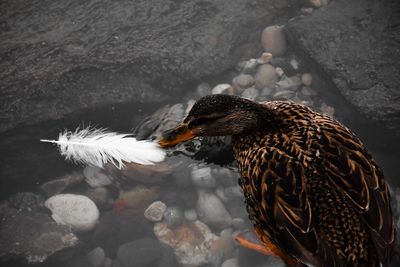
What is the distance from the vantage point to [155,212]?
12.8 ft

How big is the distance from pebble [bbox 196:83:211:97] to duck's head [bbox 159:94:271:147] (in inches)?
89.5

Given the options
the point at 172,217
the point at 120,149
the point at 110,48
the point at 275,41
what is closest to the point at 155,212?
the point at 172,217

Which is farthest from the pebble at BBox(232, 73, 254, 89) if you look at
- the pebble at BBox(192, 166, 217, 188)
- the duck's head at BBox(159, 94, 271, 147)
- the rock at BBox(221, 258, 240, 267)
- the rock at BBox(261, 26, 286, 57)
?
the duck's head at BBox(159, 94, 271, 147)

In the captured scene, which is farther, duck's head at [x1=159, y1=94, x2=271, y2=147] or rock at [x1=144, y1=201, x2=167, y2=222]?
rock at [x1=144, y1=201, x2=167, y2=222]

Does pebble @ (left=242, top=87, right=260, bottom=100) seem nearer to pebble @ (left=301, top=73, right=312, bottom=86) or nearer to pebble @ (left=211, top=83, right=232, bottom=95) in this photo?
pebble @ (left=211, top=83, right=232, bottom=95)

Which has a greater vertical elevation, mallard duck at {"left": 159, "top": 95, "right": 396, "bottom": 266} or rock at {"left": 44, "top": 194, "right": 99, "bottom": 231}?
mallard duck at {"left": 159, "top": 95, "right": 396, "bottom": 266}

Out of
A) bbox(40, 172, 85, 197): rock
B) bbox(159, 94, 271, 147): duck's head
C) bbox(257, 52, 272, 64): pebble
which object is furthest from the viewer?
bbox(257, 52, 272, 64): pebble

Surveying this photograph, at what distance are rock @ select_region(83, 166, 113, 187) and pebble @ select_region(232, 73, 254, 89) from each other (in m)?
1.93

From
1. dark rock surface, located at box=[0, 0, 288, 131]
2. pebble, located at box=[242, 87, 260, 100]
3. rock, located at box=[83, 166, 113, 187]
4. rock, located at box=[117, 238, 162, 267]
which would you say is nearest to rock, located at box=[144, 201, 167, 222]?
rock, located at box=[117, 238, 162, 267]

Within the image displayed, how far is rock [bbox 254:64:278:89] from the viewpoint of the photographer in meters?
4.56

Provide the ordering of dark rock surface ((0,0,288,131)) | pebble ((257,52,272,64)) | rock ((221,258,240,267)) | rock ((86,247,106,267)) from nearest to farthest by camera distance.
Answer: rock ((221,258,240,267))
rock ((86,247,106,267))
dark rock surface ((0,0,288,131))
pebble ((257,52,272,64))

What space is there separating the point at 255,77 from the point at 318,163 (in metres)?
2.90

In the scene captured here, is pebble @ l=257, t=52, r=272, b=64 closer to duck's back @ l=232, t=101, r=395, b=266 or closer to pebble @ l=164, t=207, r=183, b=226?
pebble @ l=164, t=207, r=183, b=226

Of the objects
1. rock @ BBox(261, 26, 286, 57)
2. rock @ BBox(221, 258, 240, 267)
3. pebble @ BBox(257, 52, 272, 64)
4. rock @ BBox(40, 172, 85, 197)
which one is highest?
rock @ BBox(261, 26, 286, 57)
